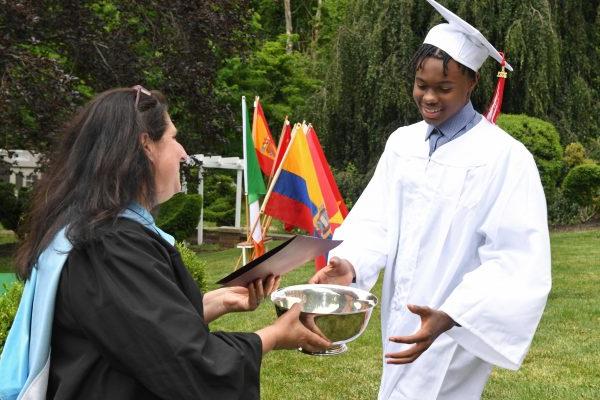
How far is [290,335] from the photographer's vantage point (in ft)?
8.02

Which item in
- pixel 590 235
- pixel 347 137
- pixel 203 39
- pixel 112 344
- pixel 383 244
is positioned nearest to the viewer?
pixel 112 344

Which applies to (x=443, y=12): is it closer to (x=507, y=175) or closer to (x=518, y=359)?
(x=507, y=175)

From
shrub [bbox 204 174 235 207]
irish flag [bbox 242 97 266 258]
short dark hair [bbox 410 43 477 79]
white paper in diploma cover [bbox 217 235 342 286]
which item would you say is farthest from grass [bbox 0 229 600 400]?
shrub [bbox 204 174 235 207]

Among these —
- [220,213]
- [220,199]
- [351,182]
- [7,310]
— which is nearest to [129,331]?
[7,310]

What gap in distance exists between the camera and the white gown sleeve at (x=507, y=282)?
2895 mm

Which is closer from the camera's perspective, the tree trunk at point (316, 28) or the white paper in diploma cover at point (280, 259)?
the white paper in diploma cover at point (280, 259)

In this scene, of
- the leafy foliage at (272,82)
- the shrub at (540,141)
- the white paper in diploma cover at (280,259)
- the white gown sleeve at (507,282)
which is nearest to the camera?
the white paper in diploma cover at (280,259)

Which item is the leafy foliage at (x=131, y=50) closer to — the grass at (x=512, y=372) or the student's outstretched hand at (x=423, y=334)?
the grass at (x=512, y=372)

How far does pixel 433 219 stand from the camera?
3104 millimetres

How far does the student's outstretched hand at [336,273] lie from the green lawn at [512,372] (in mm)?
2696

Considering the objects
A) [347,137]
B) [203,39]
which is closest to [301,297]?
[203,39]

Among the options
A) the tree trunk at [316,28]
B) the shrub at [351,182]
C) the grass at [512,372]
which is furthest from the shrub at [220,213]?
the grass at [512,372]

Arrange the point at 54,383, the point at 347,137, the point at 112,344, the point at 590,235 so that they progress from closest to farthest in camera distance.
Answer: the point at 112,344
the point at 54,383
the point at 590,235
the point at 347,137

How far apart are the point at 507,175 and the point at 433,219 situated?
1.02 feet
